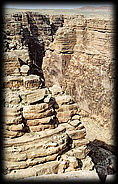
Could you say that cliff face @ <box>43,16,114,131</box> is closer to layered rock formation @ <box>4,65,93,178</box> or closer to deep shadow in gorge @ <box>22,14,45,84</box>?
deep shadow in gorge @ <box>22,14,45,84</box>

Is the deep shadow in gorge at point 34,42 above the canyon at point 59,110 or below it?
above

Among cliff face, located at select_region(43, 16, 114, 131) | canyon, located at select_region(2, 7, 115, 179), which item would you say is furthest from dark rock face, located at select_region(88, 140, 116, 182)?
cliff face, located at select_region(43, 16, 114, 131)

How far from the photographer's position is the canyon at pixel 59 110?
33.3 ft

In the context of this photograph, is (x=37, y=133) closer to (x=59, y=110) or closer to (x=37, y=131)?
(x=37, y=131)

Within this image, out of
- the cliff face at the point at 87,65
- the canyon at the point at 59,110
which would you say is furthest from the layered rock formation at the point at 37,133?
the cliff face at the point at 87,65

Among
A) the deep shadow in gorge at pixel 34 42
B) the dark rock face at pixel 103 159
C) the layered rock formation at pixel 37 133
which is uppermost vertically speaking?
the deep shadow in gorge at pixel 34 42

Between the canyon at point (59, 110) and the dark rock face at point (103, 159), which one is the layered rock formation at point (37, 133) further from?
the dark rock face at point (103, 159)

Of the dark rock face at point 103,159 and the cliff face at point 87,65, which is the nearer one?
the dark rock face at point 103,159

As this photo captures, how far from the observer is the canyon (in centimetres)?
1015

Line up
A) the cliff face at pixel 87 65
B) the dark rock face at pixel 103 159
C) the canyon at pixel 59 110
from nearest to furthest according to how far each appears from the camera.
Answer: the canyon at pixel 59 110 → the dark rock face at pixel 103 159 → the cliff face at pixel 87 65

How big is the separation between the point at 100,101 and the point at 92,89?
152 cm

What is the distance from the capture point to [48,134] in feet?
34.7

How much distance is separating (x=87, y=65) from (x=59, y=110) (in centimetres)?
1258

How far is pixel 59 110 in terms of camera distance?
12008mm
